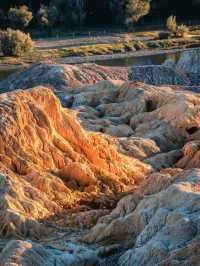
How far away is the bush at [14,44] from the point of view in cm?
8638

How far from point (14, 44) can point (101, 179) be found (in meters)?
62.4

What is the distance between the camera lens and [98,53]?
296ft

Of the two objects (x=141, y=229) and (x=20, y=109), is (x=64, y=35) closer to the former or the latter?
(x=20, y=109)

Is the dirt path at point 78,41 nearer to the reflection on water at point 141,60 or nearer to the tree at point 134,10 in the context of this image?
the tree at point 134,10

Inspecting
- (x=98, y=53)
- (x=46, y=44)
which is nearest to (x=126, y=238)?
(x=98, y=53)

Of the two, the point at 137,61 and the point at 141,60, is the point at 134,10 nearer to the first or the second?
the point at 141,60

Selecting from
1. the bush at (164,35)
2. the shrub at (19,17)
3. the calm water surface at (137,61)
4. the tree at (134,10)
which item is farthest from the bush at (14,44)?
the tree at (134,10)

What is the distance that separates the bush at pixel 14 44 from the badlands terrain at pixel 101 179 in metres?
46.2

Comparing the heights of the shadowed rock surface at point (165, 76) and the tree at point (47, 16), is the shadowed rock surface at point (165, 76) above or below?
above

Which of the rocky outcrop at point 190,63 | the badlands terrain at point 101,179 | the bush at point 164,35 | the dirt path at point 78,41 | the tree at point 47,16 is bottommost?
the bush at point 164,35

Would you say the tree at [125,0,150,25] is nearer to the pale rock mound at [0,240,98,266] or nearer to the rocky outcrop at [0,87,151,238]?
the rocky outcrop at [0,87,151,238]

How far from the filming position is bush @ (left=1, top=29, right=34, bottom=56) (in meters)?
86.4

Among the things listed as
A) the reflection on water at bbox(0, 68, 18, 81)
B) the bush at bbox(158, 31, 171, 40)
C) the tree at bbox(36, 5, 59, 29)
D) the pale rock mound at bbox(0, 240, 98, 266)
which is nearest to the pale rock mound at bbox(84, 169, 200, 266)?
the pale rock mound at bbox(0, 240, 98, 266)

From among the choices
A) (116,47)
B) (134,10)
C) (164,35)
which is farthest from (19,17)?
(164,35)
